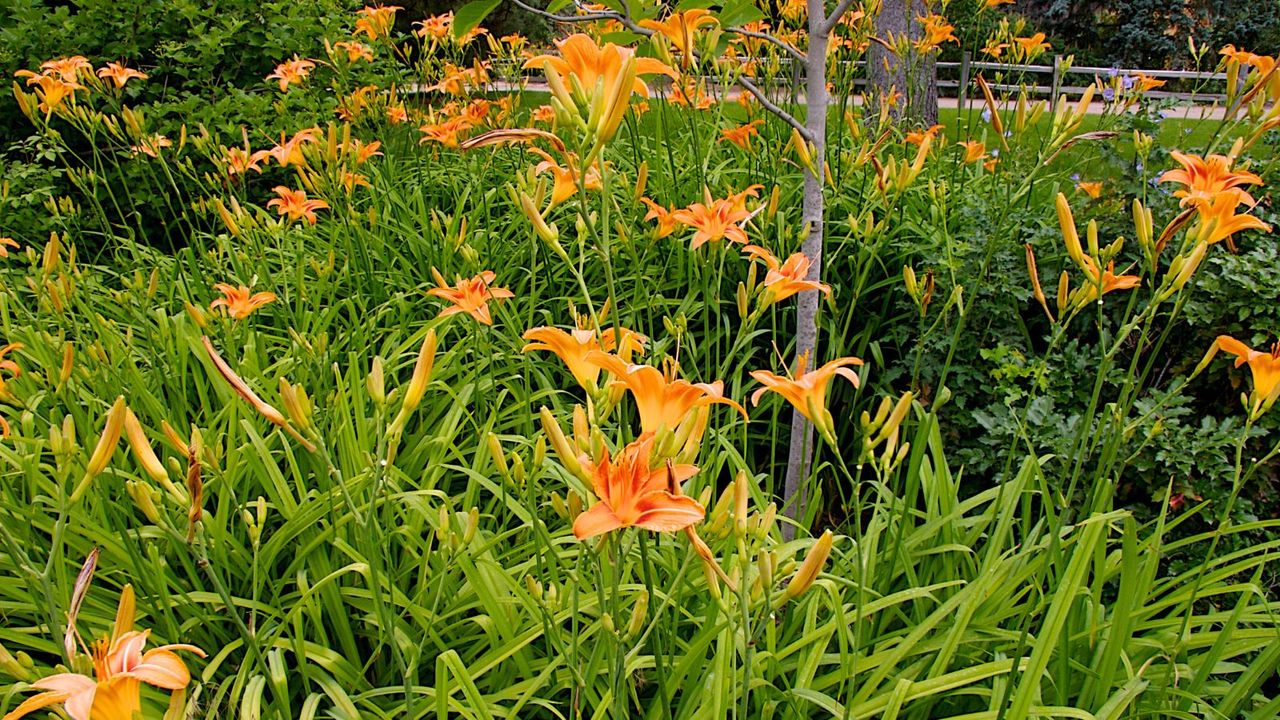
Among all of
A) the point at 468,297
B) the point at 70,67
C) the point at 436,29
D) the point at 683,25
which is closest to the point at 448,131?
the point at 436,29

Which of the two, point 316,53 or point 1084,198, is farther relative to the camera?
point 316,53

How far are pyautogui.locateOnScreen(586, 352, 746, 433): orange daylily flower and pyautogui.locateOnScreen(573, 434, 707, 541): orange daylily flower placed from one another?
0.28ft

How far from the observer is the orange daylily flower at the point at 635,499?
874 millimetres

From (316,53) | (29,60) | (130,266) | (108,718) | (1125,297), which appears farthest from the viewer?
(316,53)

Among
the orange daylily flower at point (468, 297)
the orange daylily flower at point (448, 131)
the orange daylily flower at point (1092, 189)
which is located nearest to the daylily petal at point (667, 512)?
the orange daylily flower at point (468, 297)

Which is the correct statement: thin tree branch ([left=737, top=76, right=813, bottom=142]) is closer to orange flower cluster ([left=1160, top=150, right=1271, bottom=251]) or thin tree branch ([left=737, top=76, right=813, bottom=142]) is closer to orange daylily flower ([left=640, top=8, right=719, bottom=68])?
orange daylily flower ([left=640, top=8, right=719, bottom=68])

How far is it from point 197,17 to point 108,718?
4.71m

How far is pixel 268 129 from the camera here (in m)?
4.43

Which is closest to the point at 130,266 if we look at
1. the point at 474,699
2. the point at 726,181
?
the point at 726,181

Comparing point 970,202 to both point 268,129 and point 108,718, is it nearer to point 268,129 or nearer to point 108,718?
point 108,718

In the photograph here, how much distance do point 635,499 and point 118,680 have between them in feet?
1.71

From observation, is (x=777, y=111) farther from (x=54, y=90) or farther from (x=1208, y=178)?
(x=54, y=90)

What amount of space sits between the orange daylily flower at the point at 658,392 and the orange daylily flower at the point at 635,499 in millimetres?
85

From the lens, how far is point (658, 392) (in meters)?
1.08
